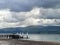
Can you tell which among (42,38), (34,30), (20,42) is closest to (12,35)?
(20,42)

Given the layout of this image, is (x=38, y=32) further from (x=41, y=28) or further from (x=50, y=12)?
(x=50, y=12)

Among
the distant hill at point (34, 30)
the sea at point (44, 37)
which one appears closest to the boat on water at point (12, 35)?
the distant hill at point (34, 30)

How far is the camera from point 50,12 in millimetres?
5477

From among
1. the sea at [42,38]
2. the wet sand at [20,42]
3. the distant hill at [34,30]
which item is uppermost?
the distant hill at [34,30]

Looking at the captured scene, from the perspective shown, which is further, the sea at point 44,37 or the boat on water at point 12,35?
the boat on water at point 12,35

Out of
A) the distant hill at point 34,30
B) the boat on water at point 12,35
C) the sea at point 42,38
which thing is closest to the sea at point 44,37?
the sea at point 42,38

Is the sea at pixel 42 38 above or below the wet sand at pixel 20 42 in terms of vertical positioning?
above

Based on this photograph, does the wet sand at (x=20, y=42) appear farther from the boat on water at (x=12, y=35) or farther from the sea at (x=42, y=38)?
the boat on water at (x=12, y=35)

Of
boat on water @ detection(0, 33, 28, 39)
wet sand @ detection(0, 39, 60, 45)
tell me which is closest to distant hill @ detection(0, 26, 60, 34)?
boat on water @ detection(0, 33, 28, 39)

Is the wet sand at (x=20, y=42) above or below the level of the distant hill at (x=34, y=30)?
below

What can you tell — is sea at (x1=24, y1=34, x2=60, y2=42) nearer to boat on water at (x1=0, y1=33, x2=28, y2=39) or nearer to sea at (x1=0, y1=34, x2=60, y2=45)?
sea at (x1=0, y1=34, x2=60, y2=45)

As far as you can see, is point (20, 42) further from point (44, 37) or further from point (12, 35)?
point (44, 37)

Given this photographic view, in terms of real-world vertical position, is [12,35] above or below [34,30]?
below

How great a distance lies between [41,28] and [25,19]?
0.53 metres
